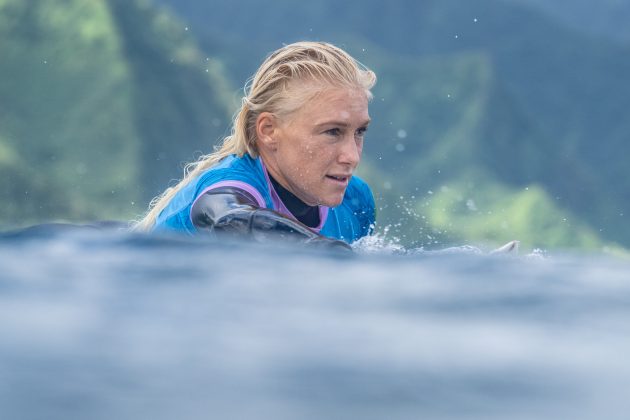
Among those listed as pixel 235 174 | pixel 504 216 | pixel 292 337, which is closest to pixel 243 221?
pixel 235 174

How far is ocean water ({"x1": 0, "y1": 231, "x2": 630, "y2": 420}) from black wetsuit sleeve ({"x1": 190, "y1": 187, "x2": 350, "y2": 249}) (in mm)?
561

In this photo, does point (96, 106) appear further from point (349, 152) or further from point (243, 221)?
point (243, 221)

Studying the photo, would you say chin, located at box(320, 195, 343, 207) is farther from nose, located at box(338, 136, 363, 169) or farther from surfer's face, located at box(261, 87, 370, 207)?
nose, located at box(338, 136, 363, 169)

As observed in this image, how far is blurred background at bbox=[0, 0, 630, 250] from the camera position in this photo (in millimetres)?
32094

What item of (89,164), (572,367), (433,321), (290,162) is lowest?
(572,367)

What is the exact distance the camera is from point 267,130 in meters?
3.20

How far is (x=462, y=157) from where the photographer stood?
35.9 m

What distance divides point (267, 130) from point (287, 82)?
0.17 m

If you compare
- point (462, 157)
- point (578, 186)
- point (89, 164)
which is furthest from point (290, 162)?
point (578, 186)

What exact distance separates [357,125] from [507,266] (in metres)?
1.38

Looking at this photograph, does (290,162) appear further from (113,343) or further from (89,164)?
Answer: (89,164)

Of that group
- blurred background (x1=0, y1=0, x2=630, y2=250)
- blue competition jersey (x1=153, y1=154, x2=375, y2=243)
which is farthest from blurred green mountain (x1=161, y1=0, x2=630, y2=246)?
blue competition jersey (x1=153, y1=154, x2=375, y2=243)

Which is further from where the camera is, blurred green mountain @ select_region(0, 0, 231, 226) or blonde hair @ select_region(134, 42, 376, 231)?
blurred green mountain @ select_region(0, 0, 231, 226)

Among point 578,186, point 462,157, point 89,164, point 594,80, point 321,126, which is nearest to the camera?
point 321,126
